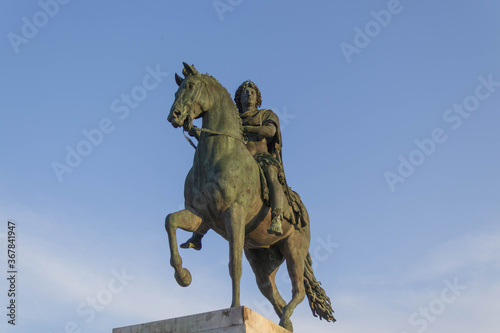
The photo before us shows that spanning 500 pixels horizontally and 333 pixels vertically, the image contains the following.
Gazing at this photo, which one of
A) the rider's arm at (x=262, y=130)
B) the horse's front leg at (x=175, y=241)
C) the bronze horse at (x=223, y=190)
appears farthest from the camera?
the rider's arm at (x=262, y=130)

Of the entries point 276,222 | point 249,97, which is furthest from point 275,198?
point 249,97

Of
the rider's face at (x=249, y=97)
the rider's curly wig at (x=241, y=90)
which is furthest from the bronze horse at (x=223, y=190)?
the rider's curly wig at (x=241, y=90)

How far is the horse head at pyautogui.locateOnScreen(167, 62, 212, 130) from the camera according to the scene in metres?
9.59

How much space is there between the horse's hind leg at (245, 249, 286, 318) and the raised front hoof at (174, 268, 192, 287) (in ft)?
7.37

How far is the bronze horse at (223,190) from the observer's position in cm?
933

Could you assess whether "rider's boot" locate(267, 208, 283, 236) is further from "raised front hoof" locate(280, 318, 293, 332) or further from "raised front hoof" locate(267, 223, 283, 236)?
"raised front hoof" locate(280, 318, 293, 332)

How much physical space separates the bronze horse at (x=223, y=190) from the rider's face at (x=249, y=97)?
1081 mm

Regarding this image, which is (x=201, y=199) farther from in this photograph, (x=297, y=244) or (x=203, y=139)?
(x=297, y=244)

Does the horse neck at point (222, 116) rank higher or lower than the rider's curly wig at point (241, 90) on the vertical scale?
lower

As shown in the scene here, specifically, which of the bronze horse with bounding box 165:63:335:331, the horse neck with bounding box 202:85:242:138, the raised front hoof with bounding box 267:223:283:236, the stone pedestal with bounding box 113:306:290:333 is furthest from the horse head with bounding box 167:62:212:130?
the stone pedestal with bounding box 113:306:290:333

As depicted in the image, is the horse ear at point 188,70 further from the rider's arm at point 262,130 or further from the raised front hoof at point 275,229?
the raised front hoof at point 275,229

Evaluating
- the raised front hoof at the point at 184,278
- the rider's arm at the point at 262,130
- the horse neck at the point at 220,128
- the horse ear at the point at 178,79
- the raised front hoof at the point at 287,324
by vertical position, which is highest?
the horse ear at the point at 178,79

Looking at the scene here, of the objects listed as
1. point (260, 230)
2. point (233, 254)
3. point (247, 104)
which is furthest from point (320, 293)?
point (247, 104)

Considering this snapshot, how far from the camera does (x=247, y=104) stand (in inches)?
452
